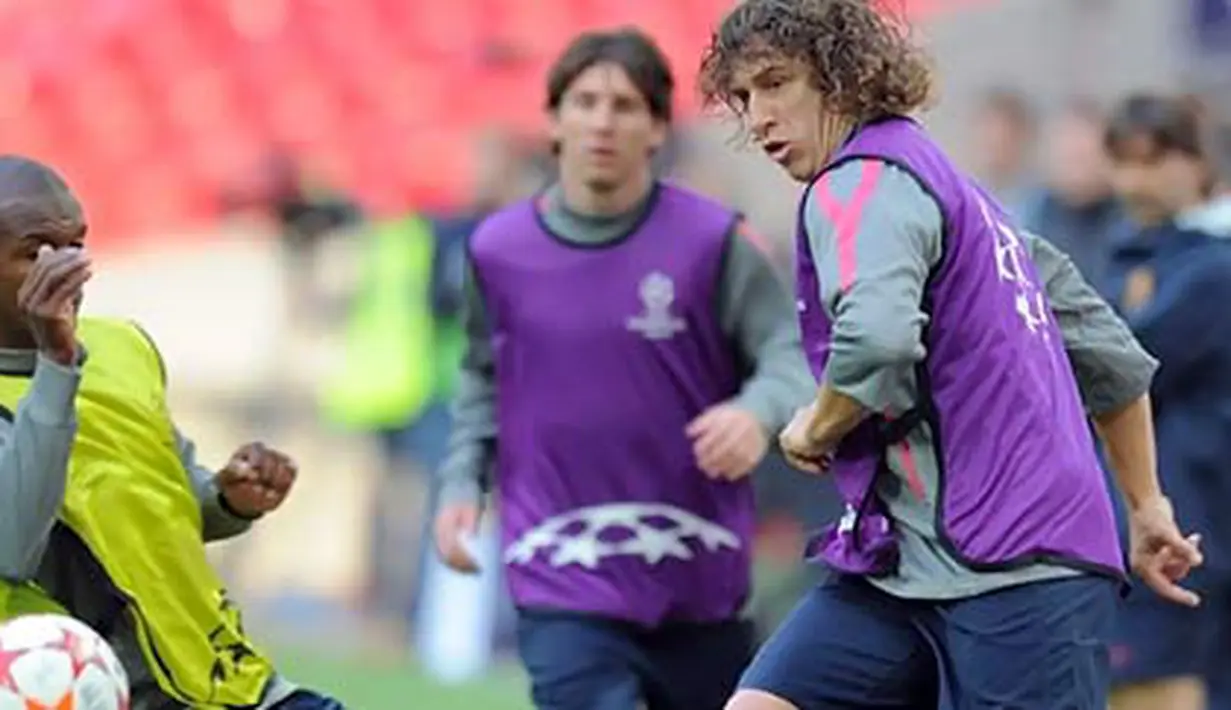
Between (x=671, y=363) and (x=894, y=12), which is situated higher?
(x=894, y=12)

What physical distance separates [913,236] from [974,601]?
655 millimetres

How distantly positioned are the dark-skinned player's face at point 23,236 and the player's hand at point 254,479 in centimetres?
50

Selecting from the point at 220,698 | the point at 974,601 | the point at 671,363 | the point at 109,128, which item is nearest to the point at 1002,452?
the point at 974,601

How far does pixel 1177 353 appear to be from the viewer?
8.62m

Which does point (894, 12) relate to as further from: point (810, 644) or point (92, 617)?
point (92, 617)

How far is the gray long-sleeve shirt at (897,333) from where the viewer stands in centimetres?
564

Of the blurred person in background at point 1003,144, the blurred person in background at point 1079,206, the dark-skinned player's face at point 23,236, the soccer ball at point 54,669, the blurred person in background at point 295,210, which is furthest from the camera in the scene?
the blurred person in background at point 295,210

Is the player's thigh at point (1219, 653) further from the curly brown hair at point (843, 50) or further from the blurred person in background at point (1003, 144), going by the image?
the blurred person in background at point (1003, 144)

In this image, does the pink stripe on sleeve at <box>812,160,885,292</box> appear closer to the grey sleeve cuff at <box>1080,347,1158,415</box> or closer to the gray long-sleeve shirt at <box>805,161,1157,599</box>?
the gray long-sleeve shirt at <box>805,161,1157,599</box>

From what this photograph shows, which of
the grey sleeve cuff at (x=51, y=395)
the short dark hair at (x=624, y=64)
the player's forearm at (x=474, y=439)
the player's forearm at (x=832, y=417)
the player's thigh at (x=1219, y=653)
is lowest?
the player's thigh at (x=1219, y=653)

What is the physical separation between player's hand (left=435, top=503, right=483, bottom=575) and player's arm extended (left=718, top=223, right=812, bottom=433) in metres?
0.69

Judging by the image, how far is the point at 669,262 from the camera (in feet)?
25.3

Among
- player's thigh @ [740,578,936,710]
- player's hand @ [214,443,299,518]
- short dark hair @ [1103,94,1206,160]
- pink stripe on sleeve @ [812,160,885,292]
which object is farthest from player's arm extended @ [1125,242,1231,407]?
player's hand @ [214,443,299,518]

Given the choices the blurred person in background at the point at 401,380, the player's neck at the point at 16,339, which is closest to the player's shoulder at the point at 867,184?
the player's neck at the point at 16,339
